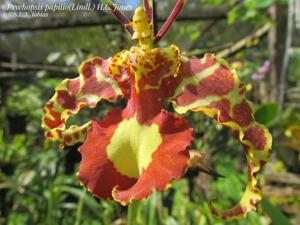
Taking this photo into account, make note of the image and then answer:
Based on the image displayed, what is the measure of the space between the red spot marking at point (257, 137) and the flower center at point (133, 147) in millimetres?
A: 193

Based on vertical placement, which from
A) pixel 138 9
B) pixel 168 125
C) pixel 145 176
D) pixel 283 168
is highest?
pixel 138 9

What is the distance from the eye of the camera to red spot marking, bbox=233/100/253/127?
1075mm

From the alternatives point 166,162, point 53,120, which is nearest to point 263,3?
point 53,120

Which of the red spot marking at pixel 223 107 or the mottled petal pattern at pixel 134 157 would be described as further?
the red spot marking at pixel 223 107

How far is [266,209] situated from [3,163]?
80.3 inches

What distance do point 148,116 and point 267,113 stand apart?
49 cm

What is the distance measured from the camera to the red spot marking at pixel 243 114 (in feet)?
3.53

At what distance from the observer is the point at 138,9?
44.4 inches

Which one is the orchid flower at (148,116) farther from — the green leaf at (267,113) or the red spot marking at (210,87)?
the green leaf at (267,113)

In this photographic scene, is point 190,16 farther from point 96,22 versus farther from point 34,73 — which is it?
point 34,73

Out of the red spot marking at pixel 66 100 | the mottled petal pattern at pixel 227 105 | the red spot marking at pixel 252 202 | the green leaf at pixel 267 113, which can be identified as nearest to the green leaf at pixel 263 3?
the green leaf at pixel 267 113

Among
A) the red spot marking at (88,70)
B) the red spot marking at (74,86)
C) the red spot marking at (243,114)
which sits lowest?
the red spot marking at (243,114)

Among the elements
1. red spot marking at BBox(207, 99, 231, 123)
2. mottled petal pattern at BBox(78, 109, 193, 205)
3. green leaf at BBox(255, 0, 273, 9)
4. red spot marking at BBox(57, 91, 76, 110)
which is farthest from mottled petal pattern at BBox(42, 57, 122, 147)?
green leaf at BBox(255, 0, 273, 9)

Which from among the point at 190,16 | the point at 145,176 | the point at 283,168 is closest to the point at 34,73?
the point at 190,16
